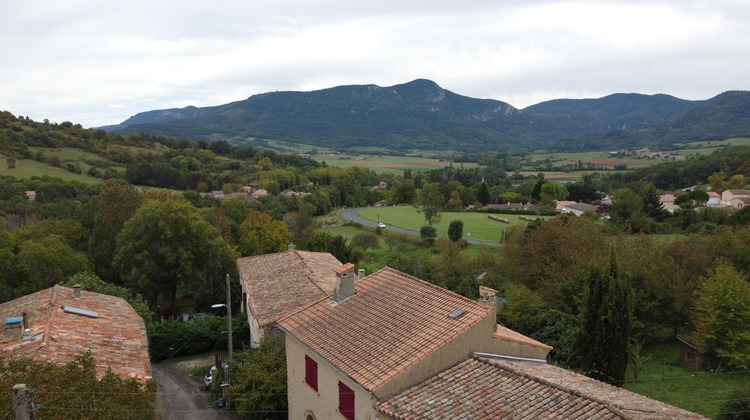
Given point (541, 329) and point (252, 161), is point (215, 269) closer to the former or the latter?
point (541, 329)

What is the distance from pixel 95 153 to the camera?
100812mm

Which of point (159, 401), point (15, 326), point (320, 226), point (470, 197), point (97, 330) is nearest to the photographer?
point (15, 326)

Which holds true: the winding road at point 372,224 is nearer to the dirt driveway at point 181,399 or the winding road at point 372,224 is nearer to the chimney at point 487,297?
the dirt driveway at point 181,399

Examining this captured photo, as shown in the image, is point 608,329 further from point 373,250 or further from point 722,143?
point 722,143

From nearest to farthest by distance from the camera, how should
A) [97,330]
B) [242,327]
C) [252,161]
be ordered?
[97,330] → [242,327] → [252,161]

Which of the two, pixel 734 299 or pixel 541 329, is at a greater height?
pixel 734 299

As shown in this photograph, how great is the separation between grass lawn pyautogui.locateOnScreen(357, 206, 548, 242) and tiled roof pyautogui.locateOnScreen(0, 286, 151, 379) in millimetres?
42295

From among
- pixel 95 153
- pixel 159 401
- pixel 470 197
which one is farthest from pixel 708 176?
pixel 95 153

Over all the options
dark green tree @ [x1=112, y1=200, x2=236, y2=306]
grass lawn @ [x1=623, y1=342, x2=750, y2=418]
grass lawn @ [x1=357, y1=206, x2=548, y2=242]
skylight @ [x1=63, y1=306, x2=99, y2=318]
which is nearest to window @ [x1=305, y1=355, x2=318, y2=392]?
skylight @ [x1=63, y1=306, x2=99, y2=318]

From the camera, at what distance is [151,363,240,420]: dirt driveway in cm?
1931

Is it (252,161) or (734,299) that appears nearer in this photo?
(734,299)

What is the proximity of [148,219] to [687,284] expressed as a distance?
111 feet

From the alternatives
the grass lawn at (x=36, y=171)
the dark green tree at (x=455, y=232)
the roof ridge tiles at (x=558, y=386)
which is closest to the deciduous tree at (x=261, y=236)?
the dark green tree at (x=455, y=232)

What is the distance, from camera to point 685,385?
2241cm
